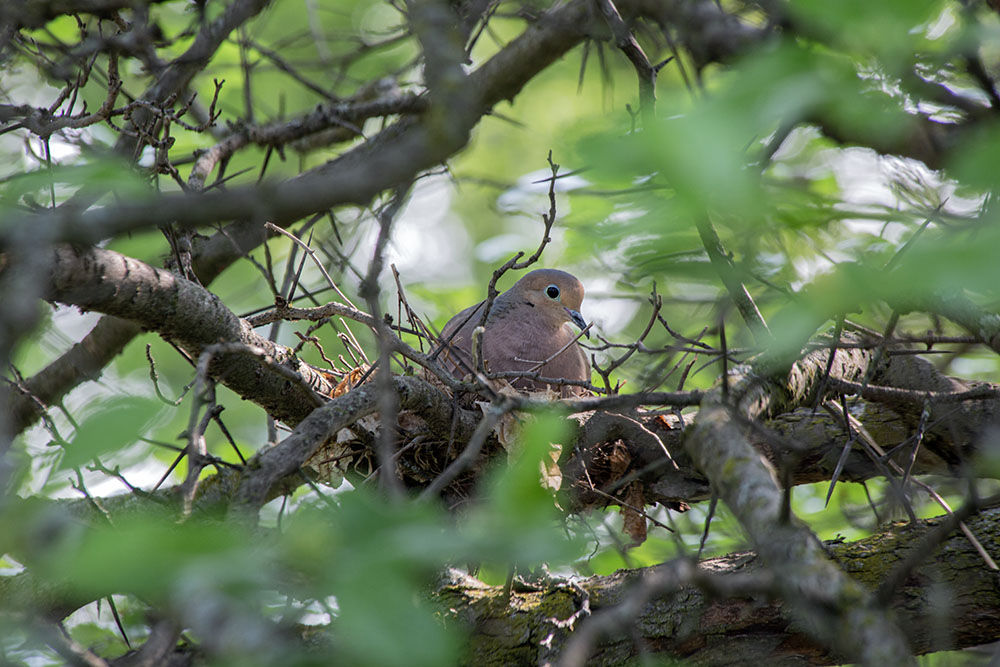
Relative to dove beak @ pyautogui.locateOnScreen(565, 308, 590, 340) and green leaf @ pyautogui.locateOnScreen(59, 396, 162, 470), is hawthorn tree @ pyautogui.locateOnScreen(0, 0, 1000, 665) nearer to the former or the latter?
green leaf @ pyautogui.locateOnScreen(59, 396, 162, 470)

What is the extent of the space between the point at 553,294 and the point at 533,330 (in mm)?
305

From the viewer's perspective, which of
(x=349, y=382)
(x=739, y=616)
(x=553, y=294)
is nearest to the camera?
(x=739, y=616)

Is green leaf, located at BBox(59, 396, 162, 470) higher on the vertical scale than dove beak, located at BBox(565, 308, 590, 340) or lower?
higher

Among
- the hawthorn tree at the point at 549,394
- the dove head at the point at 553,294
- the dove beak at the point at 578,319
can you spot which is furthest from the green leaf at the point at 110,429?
the dove head at the point at 553,294

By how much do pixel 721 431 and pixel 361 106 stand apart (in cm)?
303

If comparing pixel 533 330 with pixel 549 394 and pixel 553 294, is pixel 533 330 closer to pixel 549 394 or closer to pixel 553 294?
pixel 553 294

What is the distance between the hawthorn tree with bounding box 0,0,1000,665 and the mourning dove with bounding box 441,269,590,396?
12.2 inches

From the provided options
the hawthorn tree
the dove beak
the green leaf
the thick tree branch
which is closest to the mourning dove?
the dove beak

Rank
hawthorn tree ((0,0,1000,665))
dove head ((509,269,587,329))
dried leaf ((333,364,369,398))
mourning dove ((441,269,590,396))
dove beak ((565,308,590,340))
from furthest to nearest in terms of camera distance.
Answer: dove head ((509,269,587,329))
dove beak ((565,308,590,340))
mourning dove ((441,269,590,396))
dried leaf ((333,364,369,398))
hawthorn tree ((0,0,1000,665))

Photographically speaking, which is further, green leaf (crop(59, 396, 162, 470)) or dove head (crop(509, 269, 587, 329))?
dove head (crop(509, 269, 587, 329))

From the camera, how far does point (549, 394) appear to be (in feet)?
10.9

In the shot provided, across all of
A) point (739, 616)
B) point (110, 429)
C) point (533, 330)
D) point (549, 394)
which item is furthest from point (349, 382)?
point (110, 429)

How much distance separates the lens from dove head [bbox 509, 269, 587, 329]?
4.66 meters

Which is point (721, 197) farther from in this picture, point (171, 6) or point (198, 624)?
point (171, 6)
